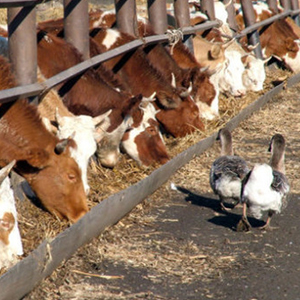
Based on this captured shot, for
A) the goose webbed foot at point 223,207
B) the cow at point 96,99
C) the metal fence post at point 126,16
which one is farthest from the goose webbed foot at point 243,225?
the metal fence post at point 126,16

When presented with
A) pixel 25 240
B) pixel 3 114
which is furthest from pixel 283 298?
pixel 3 114

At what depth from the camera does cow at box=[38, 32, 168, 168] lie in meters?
6.35

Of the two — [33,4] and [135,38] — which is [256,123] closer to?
[135,38]

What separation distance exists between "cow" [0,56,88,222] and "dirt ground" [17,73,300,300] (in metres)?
0.35

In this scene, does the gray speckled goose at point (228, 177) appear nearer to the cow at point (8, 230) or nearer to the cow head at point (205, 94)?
the cow at point (8, 230)

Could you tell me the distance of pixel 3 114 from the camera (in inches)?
193

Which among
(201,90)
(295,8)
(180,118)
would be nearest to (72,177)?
(180,118)

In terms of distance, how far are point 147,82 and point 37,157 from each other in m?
2.93

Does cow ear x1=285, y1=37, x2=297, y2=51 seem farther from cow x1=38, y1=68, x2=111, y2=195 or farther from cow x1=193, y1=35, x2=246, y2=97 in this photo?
cow x1=38, y1=68, x2=111, y2=195

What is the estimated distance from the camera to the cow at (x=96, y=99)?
6352mm

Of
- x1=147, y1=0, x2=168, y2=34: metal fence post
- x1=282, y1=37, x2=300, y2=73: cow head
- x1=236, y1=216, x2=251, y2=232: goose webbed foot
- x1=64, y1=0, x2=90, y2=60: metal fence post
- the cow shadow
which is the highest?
x1=64, y1=0, x2=90, y2=60: metal fence post

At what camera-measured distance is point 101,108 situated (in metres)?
6.41

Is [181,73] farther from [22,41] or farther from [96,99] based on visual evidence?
[22,41]

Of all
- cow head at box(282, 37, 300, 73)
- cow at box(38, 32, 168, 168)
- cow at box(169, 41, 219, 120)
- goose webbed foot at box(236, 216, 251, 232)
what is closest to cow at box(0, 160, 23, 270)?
goose webbed foot at box(236, 216, 251, 232)
